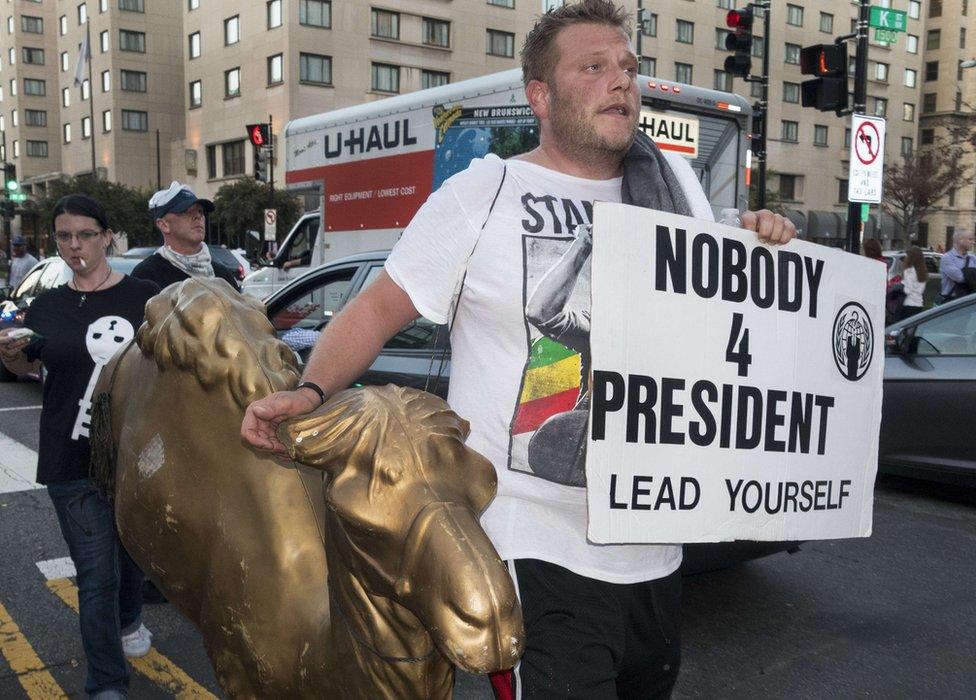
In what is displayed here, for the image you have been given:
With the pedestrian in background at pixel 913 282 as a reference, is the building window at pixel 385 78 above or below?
above

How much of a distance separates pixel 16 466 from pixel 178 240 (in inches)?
148

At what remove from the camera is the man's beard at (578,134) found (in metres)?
1.81

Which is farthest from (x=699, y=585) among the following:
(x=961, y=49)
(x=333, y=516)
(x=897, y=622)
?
(x=961, y=49)

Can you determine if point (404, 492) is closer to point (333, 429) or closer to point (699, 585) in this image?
point (333, 429)

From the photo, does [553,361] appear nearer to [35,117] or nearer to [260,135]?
[260,135]

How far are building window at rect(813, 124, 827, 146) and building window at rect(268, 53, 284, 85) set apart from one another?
29.0 meters

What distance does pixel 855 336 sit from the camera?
6.91ft

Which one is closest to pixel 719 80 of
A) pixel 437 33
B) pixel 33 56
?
pixel 437 33

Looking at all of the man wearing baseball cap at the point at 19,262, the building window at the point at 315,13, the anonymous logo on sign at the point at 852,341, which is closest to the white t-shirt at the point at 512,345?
the anonymous logo on sign at the point at 852,341

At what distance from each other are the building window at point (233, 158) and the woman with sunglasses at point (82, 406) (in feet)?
134

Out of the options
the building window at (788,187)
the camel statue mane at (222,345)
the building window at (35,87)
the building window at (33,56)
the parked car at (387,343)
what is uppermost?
the building window at (33,56)

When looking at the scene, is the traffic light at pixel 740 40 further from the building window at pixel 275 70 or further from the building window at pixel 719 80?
the building window at pixel 719 80

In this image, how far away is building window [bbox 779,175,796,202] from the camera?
1941 inches

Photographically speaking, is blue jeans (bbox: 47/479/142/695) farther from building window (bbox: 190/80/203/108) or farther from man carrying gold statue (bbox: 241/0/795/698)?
building window (bbox: 190/80/203/108)
